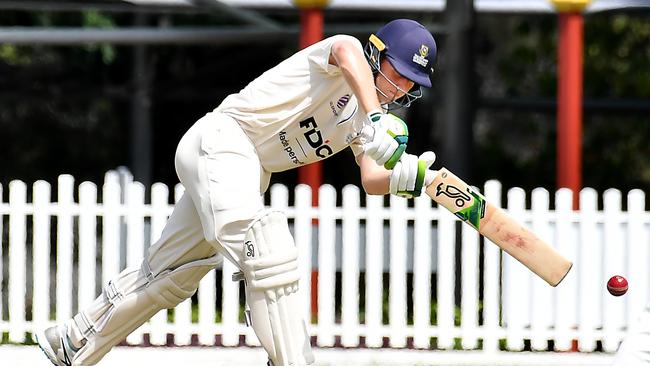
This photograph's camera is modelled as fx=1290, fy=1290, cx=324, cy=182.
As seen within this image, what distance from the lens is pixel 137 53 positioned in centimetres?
1255

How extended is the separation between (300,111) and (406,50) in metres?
0.46

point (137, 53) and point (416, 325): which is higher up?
point (137, 53)

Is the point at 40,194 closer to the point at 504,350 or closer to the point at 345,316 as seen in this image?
the point at 345,316

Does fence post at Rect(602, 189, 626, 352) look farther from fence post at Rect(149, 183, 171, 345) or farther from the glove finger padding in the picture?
the glove finger padding

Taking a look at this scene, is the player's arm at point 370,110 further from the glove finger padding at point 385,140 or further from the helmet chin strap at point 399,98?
the helmet chin strap at point 399,98

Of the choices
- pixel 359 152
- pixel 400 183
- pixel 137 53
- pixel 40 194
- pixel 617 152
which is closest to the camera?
pixel 400 183

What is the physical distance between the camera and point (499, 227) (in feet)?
15.6

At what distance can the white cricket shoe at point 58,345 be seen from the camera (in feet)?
17.3

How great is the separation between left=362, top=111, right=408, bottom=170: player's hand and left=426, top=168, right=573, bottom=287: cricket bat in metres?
0.38

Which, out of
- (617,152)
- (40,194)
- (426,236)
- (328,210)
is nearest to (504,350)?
(426,236)

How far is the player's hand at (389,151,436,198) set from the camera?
14.7ft

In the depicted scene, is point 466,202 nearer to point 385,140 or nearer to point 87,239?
point 385,140

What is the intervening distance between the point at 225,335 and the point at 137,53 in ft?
17.1

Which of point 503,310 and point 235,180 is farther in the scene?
point 503,310
